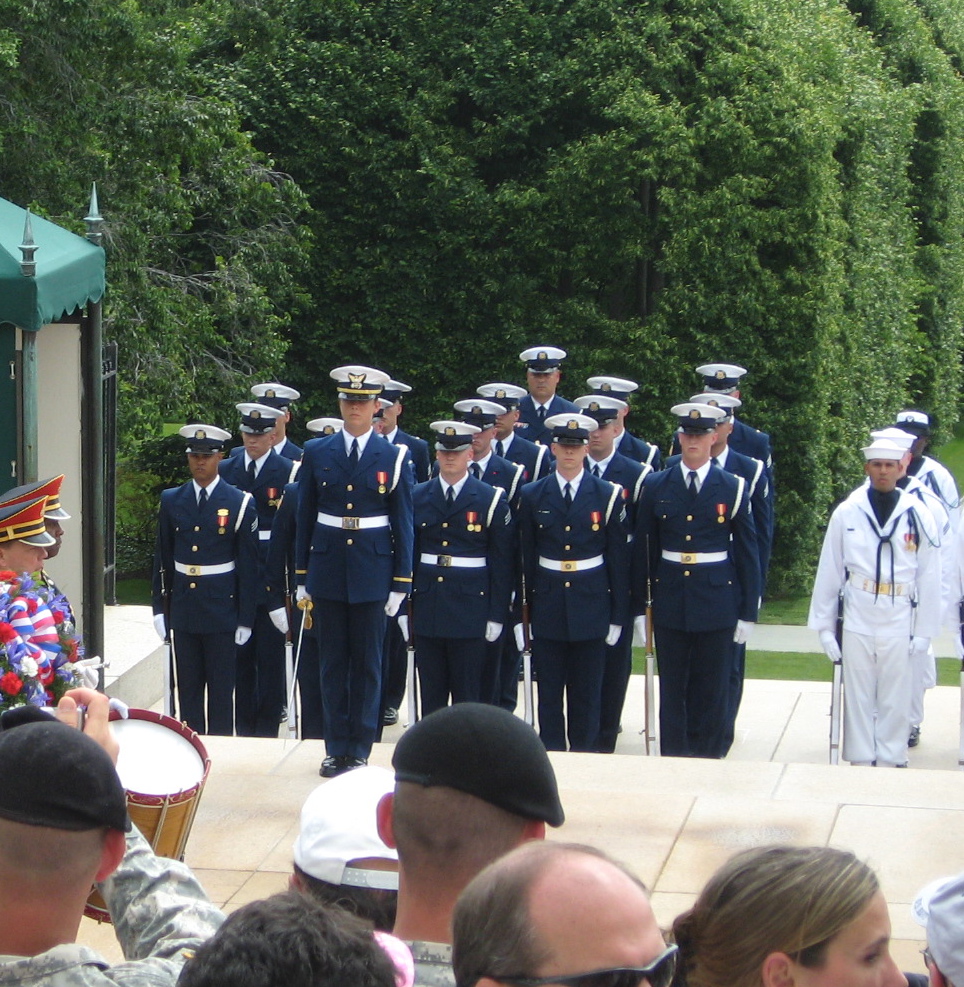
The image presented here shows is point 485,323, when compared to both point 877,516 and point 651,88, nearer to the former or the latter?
point 651,88

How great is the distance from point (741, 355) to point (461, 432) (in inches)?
319

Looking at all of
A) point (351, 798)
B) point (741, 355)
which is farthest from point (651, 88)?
point (351, 798)

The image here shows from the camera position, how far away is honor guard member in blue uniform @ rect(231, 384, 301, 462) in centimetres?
910

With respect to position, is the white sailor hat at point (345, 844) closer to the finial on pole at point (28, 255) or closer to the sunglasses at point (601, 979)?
the sunglasses at point (601, 979)

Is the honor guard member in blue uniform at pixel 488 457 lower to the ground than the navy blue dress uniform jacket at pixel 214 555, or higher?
higher

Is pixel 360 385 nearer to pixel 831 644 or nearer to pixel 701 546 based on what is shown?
pixel 701 546

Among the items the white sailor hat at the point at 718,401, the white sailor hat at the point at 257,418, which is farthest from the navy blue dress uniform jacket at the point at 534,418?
the white sailor hat at the point at 257,418

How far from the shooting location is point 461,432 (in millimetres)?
7910

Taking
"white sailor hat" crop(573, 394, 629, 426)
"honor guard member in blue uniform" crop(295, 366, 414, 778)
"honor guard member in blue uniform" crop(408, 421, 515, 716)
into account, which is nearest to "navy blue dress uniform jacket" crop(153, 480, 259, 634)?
"honor guard member in blue uniform" crop(295, 366, 414, 778)

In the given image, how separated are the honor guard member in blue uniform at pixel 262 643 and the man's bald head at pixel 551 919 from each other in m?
6.90

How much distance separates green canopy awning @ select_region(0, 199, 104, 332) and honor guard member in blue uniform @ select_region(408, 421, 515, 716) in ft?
5.93

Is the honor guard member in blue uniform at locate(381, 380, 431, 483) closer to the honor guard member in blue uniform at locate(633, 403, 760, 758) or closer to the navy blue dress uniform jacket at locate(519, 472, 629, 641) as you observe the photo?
the navy blue dress uniform jacket at locate(519, 472, 629, 641)

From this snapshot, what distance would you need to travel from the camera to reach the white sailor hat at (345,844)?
2615 mm

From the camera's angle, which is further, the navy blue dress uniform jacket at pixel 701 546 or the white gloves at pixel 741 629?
the white gloves at pixel 741 629
